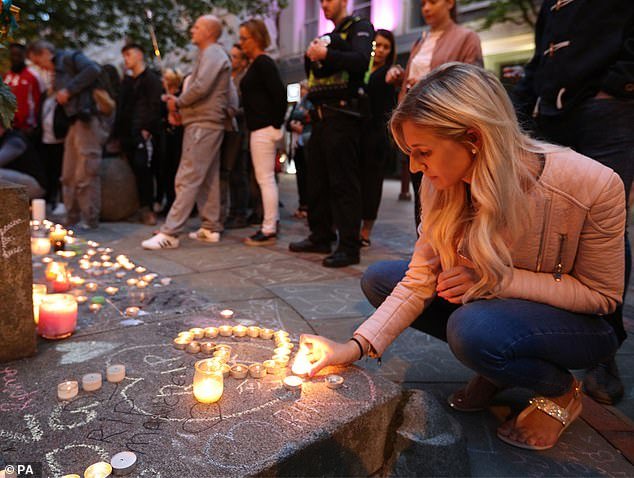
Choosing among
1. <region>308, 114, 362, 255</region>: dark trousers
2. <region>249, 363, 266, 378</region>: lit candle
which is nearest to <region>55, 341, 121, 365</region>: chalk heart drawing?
<region>249, 363, 266, 378</region>: lit candle

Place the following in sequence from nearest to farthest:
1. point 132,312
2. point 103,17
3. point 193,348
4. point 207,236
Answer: point 193,348 → point 132,312 → point 207,236 → point 103,17

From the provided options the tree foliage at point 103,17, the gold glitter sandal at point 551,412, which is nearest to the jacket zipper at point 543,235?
the gold glitter sandal at point 551,412

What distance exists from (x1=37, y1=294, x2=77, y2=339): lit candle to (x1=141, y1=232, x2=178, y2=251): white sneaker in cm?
247

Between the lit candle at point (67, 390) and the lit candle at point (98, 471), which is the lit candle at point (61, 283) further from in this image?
the lit candle at point (98, 471)

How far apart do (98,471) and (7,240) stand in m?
1.07

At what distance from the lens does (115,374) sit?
1.81m

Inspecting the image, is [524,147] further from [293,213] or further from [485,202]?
[293,213]

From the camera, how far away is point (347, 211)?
414cm

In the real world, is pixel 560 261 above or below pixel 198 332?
above

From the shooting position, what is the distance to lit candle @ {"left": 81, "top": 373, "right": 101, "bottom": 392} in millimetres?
1749

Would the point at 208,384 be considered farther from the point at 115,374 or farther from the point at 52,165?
the point at 52,165

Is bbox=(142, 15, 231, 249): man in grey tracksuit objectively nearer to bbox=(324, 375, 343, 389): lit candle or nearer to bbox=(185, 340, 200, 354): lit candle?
bbox=(185, 340, 200, 354): lit candle

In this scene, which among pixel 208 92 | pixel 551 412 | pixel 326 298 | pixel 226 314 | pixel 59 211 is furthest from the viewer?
pixel 59 211

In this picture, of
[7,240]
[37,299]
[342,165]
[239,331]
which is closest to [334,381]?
[239,331]
